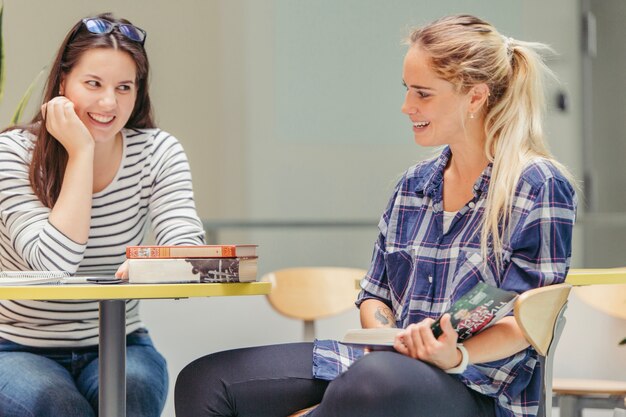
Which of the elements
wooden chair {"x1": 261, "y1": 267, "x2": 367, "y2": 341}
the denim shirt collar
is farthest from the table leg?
wooden chair {"x1": 261, "y1": 267, "x2": 367, "y2": 341}

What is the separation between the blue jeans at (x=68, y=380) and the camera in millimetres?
2068

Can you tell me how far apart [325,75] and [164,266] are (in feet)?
8.75

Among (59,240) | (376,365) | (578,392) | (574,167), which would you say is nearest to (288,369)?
(376,365)

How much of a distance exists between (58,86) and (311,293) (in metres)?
1.26

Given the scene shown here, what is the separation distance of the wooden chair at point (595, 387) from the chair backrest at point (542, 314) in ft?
2.43

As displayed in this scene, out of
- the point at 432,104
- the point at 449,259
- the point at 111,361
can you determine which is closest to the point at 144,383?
the point at 111,361

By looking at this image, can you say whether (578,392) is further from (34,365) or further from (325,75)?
(325,75)

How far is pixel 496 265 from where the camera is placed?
1.80 metres

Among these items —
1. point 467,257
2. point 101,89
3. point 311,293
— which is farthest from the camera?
point 311,293

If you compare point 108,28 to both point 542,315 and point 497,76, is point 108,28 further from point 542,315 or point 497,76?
point 542,315

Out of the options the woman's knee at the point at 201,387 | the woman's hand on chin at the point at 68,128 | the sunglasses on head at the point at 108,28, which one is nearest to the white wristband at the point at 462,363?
the woman's knee at the point at 201,387

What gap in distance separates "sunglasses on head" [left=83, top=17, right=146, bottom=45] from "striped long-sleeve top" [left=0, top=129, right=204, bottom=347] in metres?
0.26

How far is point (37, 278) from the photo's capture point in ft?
6.21

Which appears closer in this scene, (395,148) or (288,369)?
(288,369)
